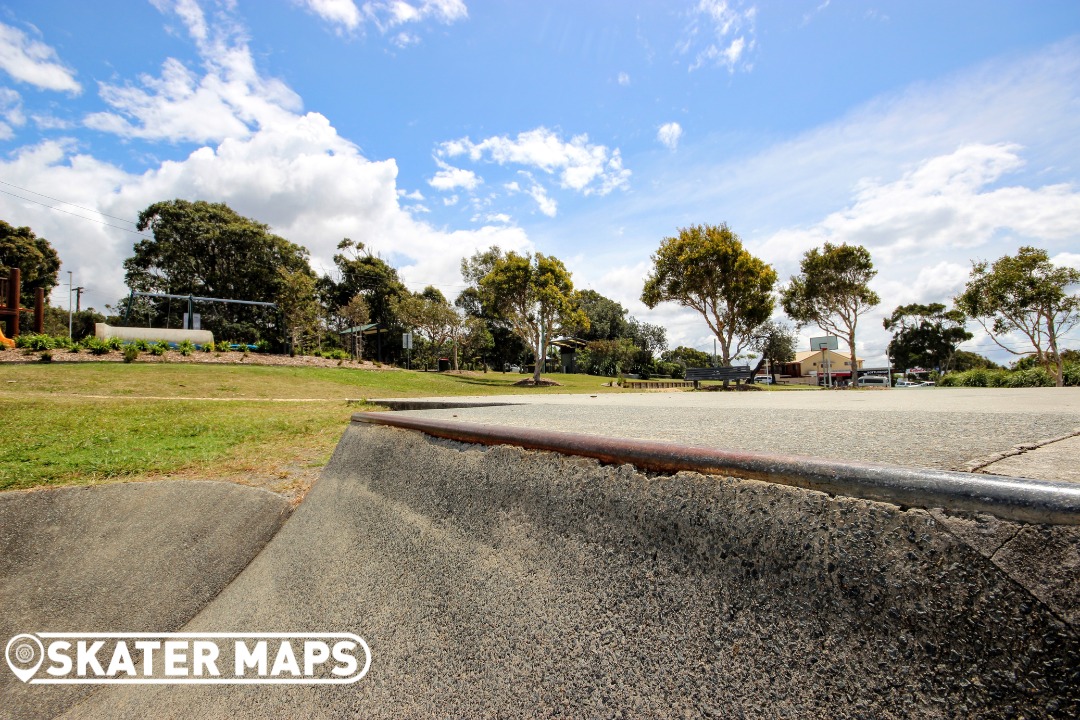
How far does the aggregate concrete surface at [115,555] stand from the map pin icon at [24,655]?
0.04 metres

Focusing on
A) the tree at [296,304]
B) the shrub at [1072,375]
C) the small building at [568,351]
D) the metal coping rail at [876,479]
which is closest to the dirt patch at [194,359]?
the tree at [296,304]

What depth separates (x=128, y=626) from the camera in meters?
2.79

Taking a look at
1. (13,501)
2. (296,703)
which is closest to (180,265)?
(13,501)

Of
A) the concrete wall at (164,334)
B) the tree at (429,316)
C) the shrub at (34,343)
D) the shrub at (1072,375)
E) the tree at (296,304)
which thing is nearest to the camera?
the shrub at (34,343)

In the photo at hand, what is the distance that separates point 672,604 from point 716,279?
77.4ft

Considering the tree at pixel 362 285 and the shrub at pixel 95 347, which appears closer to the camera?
the shrub at pixel 95 347

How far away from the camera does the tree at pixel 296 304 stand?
88.8ft

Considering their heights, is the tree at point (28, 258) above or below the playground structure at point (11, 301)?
above

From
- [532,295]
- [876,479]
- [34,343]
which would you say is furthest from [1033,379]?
[34,343]

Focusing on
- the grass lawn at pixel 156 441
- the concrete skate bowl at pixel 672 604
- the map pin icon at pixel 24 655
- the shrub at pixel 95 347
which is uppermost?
the shrub at pixel 95 347

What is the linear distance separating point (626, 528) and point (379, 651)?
1066 millimetres

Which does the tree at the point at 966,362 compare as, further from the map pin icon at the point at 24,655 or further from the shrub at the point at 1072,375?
the map pin icon at the point at 24,655

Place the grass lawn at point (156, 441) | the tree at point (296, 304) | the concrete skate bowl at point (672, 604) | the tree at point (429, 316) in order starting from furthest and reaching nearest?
the tree at point (429, 316), the tree at point (296, 304), the grass lawn at point (156, 441), the concrete skate bowl at point (672, 604)

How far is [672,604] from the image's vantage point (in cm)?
133
